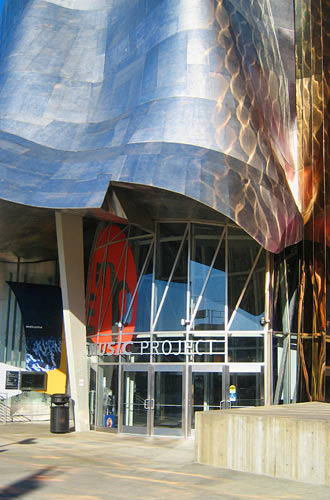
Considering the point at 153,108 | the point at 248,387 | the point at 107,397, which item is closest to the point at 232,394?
the point at 248,387

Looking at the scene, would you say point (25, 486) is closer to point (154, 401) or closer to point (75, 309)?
point (154, 401)

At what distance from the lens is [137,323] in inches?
856

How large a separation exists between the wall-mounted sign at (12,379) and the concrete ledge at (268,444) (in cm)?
1712

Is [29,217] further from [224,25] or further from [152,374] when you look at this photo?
[224,25]

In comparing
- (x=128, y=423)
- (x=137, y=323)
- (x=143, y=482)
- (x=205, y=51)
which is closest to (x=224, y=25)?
(x=205, y=51)

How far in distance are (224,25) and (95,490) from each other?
15.4 metres

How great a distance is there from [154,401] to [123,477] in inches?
363

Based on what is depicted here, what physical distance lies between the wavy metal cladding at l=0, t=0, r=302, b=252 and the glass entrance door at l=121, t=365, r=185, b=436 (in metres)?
5.66

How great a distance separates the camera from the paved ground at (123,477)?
32.1ft

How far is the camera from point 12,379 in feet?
94.0

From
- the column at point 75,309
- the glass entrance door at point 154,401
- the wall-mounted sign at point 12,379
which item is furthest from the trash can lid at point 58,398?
the wall-mounted sign at point 12,379

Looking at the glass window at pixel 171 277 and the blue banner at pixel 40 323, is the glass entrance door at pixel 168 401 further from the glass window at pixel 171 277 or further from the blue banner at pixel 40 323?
the blue banner at pixel 40 323

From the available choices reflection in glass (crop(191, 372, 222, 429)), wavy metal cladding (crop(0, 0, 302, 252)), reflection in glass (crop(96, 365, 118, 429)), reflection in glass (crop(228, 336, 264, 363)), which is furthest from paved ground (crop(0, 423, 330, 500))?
wavy metal cladding (crop(0, 0, 302, 252))

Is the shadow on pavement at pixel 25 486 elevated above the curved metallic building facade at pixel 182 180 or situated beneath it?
situated beneath
